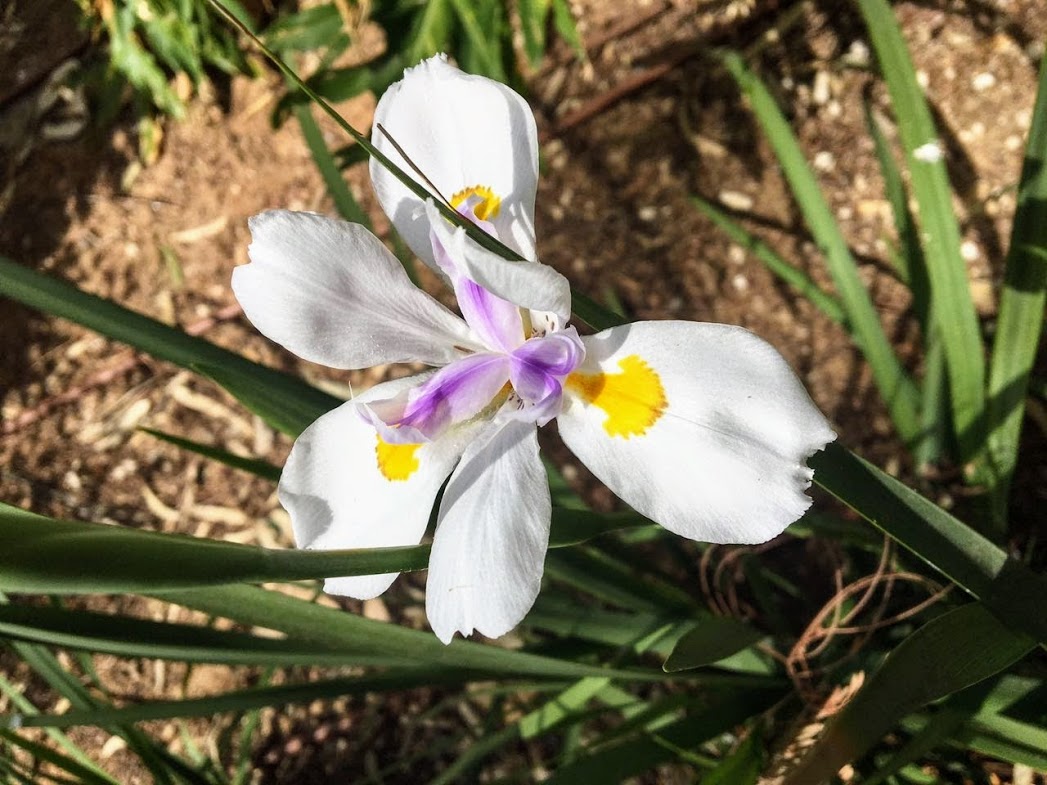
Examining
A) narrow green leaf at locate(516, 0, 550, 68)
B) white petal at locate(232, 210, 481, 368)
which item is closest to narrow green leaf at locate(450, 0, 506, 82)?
narrow green leaf at locate(516, 0, 550, 68)

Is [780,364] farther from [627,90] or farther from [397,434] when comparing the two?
[627,90]

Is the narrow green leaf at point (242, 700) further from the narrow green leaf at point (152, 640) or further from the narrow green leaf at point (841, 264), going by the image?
the narrow green leaf at point (841, 264)

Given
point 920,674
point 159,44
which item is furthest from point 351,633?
point 159,44

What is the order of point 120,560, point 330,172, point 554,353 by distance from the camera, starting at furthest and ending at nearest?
point 330,172 < point 554,353 < point 120,560

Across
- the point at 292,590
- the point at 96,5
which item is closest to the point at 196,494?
the point at 292,590

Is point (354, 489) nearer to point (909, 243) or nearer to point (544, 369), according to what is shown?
point (544, 369)

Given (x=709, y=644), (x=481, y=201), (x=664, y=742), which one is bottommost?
(x=664, y=742)

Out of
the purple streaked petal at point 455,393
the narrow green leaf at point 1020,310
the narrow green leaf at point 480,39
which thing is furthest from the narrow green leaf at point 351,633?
the narrow green leaf at point 480,39
